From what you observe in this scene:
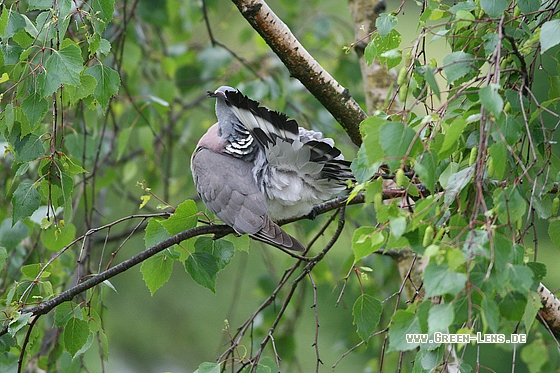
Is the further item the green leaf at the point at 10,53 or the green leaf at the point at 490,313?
the green leaf at the point at 10,53

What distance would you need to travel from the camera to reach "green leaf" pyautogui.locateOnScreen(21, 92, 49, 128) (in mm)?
1165

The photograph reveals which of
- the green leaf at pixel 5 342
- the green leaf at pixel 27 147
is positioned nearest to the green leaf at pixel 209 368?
the green leaf at pixel 5 342

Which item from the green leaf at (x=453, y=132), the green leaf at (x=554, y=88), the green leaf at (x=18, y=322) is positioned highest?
the green leaf at (x=554, y=88)

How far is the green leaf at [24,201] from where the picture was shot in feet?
4.23

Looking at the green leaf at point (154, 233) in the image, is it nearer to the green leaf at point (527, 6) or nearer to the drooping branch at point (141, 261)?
the drooping branch at point (141, 261)

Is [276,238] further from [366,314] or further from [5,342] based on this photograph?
[5,342]

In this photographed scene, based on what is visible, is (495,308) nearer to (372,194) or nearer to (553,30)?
(372,194)

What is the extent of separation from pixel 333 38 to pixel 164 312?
2.44m

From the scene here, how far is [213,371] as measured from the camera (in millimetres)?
1224

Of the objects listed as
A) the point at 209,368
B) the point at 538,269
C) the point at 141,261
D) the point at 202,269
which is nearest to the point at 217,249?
the point at 202,269

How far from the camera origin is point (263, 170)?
1889mm

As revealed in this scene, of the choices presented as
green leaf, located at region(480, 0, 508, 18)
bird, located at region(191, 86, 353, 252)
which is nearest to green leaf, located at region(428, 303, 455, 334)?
green leaf, located at region(480, 0, 508, 18)

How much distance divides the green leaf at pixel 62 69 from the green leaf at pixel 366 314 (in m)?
0.74

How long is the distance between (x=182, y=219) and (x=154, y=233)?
9 centimetres
